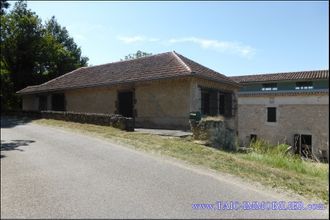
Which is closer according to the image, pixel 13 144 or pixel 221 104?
pixel 13 144

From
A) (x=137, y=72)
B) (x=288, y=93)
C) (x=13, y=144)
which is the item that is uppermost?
(x=137, y=72)

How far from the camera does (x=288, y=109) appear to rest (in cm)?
3080

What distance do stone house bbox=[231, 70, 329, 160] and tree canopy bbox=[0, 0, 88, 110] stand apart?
21.3 m

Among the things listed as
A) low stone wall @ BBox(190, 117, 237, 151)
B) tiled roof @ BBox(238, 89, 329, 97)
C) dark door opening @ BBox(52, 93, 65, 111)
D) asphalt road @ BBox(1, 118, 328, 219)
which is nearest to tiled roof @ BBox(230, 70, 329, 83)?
tiled roof @ BBox(238, 89, 329, 97)

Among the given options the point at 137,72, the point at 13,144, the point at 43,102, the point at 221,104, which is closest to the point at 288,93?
the point at 221,104

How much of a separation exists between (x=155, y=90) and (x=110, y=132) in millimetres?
4723

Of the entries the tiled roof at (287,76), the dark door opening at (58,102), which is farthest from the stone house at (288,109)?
the dark door opening at (58,102)

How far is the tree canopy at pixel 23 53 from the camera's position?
33.7 meters

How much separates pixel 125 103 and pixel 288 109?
60.0 ft

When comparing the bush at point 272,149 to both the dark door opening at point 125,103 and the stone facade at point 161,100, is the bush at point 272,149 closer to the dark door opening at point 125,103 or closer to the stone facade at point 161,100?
the stone facade at point 161,100

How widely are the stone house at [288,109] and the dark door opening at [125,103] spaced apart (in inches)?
548

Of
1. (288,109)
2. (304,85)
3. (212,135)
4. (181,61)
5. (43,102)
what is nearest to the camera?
(212,135)

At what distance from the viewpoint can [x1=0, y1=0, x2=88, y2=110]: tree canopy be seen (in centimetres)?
3366

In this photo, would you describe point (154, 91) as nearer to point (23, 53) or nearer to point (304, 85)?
point (304, 85)
